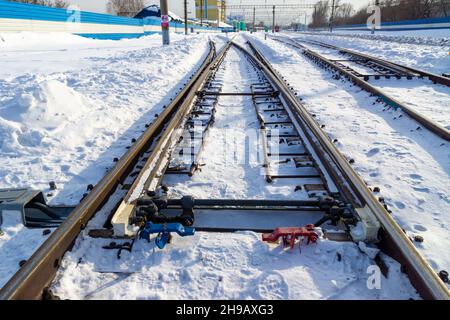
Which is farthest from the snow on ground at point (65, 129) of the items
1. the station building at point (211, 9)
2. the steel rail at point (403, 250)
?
the station building at point (211, 9)

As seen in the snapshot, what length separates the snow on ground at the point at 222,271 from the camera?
2229 millimetres

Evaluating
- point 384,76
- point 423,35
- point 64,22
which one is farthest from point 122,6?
point 384,76

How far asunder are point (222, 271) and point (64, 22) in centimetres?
3182

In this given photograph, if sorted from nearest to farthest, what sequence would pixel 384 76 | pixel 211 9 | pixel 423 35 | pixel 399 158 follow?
1. pixel 399 158
2. pixel 384 76
3. pixel 423 35
4. pixel 211 9

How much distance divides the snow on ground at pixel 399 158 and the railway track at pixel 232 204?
42 cm

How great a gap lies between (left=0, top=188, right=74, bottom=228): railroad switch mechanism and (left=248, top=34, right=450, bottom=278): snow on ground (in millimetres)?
3243

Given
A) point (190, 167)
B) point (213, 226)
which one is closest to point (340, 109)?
point (190, 167)

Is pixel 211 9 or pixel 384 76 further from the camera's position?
pixel 211 9

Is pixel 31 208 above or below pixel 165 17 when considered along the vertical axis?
below

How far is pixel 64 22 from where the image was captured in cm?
2822

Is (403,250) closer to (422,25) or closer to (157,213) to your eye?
(157,213)

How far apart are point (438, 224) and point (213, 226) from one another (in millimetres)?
2108

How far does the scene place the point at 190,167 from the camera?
409cm

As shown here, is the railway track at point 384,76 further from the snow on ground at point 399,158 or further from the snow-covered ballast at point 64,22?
the snow-covered ballast at point 64,22
